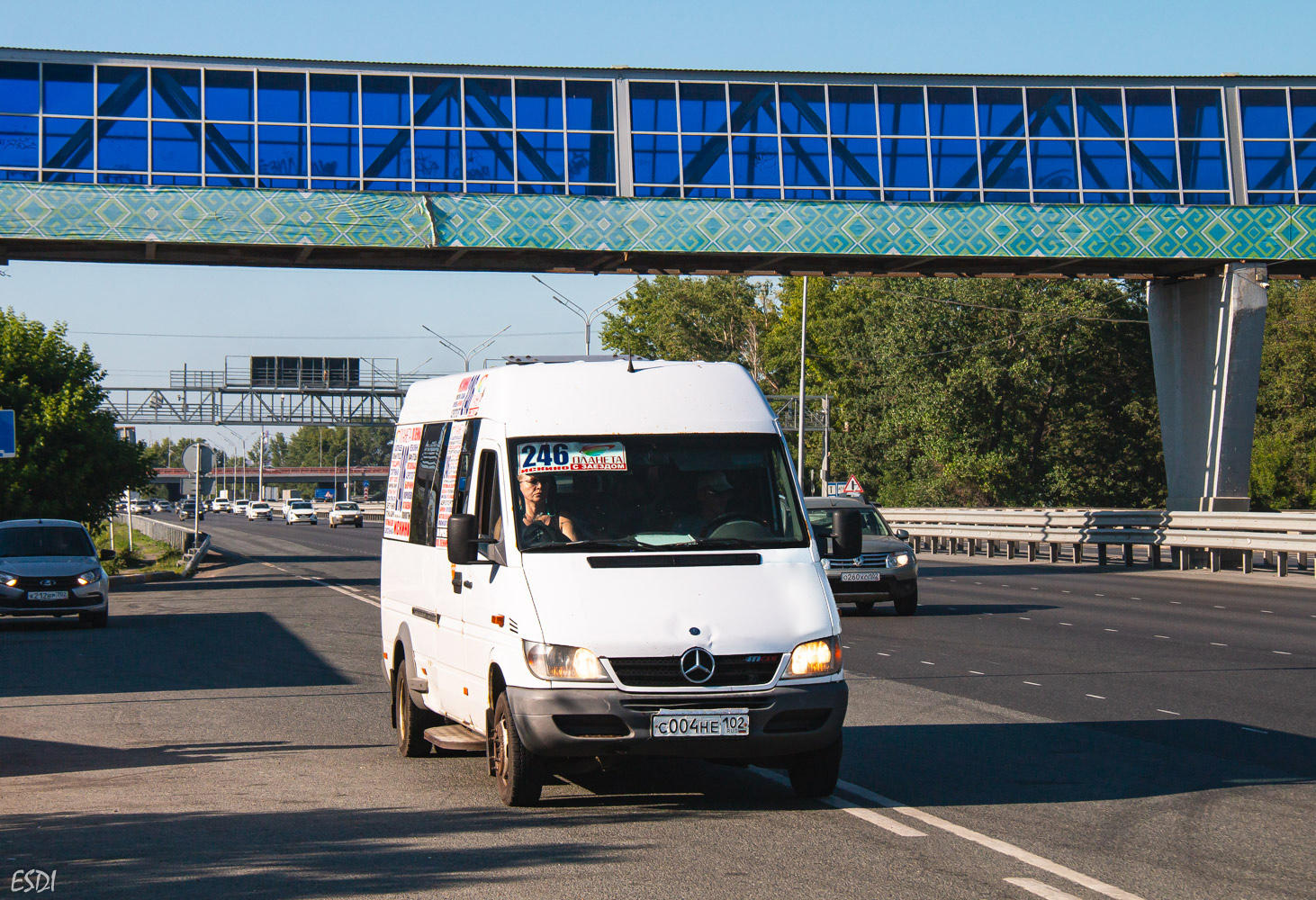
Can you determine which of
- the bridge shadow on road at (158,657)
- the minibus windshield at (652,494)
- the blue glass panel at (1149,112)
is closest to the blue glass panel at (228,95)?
the bridge shadow on road at (158,657)

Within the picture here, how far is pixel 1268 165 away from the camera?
3503 centimetres

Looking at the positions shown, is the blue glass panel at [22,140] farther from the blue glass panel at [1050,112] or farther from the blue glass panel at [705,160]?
the blue glass panel at [1050,112]

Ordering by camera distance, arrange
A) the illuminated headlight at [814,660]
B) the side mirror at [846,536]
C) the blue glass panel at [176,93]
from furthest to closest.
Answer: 1. the blue glass panel at [176,93]
2. the side mirror at [846,536]
3. the illuminated headlight at [814,660]

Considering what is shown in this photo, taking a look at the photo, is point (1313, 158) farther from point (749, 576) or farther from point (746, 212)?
point (749, 576)

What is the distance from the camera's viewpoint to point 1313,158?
3494 centimetres

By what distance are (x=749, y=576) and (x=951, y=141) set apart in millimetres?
27957

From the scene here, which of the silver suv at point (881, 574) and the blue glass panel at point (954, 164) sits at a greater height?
the blue glass panel at point (954, 164)

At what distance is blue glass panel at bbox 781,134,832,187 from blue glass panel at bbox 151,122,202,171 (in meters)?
12.3

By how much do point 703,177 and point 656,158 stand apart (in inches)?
42.4

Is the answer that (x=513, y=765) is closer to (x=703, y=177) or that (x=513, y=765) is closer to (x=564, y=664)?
(x=564, y=664)

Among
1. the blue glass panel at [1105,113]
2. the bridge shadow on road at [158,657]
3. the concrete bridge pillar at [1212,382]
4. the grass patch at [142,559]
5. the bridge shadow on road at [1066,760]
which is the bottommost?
the grass patch at [142,559]

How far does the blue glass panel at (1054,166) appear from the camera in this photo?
3412 centimetres

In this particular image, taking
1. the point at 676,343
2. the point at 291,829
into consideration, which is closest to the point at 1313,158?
the point at 291,829

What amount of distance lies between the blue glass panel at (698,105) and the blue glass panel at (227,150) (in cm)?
914
